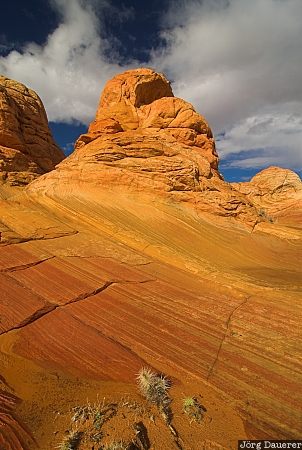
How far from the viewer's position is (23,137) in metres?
34.2

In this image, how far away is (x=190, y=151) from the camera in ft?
64.1

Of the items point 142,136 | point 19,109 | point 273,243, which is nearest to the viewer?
point 273,243

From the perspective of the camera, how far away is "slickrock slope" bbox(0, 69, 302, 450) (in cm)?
532

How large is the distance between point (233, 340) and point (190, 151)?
14.7 meters

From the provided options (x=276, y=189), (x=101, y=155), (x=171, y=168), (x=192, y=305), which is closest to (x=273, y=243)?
(x=171, y=168)

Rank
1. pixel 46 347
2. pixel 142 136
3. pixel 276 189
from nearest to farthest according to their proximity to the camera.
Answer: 1. pixel 46 347
2. pixel 142 136
3. pixel 276 189

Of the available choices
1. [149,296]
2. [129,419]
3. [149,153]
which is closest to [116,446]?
[129,419]

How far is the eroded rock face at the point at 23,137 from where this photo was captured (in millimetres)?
29922

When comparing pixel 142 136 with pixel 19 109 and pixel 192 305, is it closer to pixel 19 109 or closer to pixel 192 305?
pixel 192 305

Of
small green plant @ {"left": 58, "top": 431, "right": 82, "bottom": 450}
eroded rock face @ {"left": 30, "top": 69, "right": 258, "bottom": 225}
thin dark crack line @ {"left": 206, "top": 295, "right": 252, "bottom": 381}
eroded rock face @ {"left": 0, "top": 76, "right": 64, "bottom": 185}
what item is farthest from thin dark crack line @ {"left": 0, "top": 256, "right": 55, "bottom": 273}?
eroded rock face @ {"left": 0, "top": 76, "right": 64, "bottom": 185}

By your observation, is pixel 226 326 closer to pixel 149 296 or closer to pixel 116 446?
pixel 149 296

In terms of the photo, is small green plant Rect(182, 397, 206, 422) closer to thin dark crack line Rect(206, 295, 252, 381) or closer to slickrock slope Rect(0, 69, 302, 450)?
slickrock slope Rect(0, 69, 302, 450)

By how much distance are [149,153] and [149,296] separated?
436 inches

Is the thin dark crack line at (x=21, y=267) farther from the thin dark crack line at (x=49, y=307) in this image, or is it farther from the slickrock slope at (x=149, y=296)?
the thin dark crack line at (x=49, y=307)
